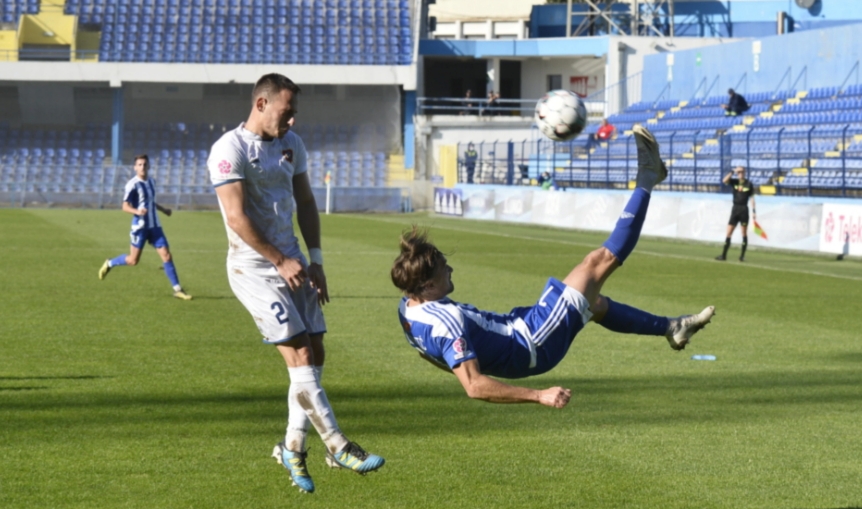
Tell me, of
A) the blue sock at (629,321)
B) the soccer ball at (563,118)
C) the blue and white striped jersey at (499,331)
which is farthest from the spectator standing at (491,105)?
the blue and white striped jersey at (499,331)

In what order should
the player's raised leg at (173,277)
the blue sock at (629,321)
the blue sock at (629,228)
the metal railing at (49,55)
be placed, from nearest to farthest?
1. the blue sock at (629,228)
2. the blue sock at (629,321)
3. the player's raised leg at (173,277)
4. the metal railing at (49,55)

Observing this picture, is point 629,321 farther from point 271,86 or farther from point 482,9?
point 482,9

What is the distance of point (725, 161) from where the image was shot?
3045 cm

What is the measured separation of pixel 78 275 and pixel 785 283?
10.7 m

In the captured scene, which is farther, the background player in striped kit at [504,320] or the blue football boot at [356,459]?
the blue football boot at [356,459]

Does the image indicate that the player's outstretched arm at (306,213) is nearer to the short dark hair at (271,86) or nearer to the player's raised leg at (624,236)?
the short dark hair at (271,86)

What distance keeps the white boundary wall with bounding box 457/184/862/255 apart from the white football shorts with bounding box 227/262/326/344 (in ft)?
59.7

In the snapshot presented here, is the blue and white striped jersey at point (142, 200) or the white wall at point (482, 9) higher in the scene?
the white wall at point (482, 9)

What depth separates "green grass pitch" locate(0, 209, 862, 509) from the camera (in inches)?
237

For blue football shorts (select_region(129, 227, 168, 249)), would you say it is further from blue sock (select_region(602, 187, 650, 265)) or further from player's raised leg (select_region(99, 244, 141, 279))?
blue sock (select_region(602, 187, 650, 265))

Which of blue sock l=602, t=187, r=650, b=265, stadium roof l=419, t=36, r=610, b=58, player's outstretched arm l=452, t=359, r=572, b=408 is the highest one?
stadium roof l=419, t=36, r=610, b=58

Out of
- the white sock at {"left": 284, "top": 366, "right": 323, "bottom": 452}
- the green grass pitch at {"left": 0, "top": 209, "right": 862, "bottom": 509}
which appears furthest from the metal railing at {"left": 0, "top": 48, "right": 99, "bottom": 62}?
the white sock at {"left": 284, "top": 366, "right": 323, "bottom": 452}

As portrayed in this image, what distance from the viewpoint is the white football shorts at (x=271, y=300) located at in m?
5.80

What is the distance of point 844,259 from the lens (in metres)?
22.5
